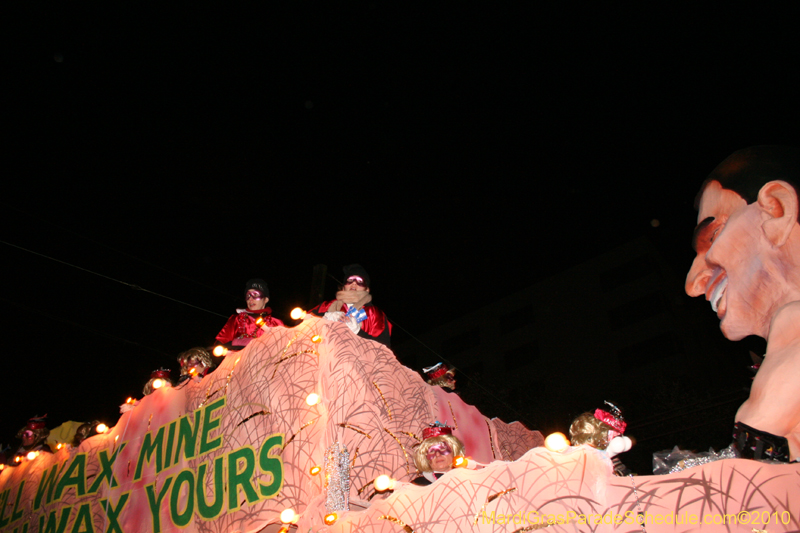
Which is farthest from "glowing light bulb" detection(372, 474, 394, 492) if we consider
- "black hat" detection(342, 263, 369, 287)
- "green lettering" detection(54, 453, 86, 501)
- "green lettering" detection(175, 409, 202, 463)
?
"green lettering" detection(54, 453, 86, 501)

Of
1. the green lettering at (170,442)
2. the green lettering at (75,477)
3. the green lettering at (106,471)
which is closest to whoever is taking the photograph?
the green lettering at (170,442)

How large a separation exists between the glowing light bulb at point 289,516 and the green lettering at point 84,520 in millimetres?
2561

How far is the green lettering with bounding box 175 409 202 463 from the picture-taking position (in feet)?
15.1

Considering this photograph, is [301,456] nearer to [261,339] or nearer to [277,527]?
[277,527]

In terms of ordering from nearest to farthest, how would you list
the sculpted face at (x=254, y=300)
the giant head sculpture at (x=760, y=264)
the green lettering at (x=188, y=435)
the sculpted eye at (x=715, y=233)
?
1. the giant head sculpture at (x=760, y=264)
2. the sculpted eye at (x=715, y=233)
3. the green lettering at (x=188, y=435)
4. the sculpted face at (x=254, y=300)

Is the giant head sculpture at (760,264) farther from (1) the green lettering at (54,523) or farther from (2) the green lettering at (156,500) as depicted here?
(1) the green lettering at (54,523)

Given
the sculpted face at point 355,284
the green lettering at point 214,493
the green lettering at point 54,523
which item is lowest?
the green lettering at point 214,493

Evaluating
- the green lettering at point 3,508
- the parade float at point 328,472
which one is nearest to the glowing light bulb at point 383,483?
the parade float at point 328,472

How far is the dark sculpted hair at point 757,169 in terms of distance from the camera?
2578mm

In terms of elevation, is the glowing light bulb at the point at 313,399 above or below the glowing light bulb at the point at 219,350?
below

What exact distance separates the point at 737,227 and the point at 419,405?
2.66m

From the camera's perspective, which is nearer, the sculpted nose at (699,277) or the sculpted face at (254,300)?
the sculpted nose at (699,277)

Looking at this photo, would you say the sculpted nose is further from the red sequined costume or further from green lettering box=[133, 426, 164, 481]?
green lettering box=[133, 426, 164, 481]

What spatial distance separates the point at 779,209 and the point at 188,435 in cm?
439
